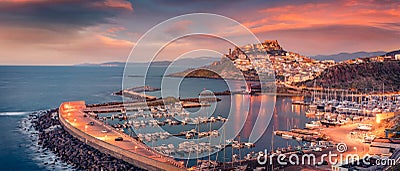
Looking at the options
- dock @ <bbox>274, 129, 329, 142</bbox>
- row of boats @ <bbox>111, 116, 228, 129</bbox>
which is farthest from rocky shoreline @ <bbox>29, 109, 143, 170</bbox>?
dock @ <bbox>274, 129, 329, 142</bbox>

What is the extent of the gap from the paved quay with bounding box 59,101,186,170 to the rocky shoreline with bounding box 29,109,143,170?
0.58 ft

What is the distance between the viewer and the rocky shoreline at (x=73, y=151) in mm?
10414

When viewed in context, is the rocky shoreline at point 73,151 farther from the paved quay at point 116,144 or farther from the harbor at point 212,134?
the harbor at point 212,134

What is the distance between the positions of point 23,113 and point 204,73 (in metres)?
43.3

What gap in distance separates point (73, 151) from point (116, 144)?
152cm

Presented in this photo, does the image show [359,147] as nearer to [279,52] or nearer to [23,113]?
[23,113]

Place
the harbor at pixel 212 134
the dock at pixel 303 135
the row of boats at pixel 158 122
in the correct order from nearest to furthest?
the harbor at pixel 212 134 < the dock at pixel 303 135 < the row of boats at pixel 158 122

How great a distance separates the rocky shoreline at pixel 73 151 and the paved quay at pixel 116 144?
18 cm

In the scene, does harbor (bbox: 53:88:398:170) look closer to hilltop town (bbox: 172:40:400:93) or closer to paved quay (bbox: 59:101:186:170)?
paved quay (bbox: 59:101:186:170)

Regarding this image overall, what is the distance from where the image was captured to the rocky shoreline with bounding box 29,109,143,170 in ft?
34.2

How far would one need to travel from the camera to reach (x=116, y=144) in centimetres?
1157

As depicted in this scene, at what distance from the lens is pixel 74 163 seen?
36.1ft

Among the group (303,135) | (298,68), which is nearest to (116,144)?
(303,135)

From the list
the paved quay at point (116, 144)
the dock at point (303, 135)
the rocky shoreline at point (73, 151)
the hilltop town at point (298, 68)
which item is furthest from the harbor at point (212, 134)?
the hilltop town at point (298, 68)
